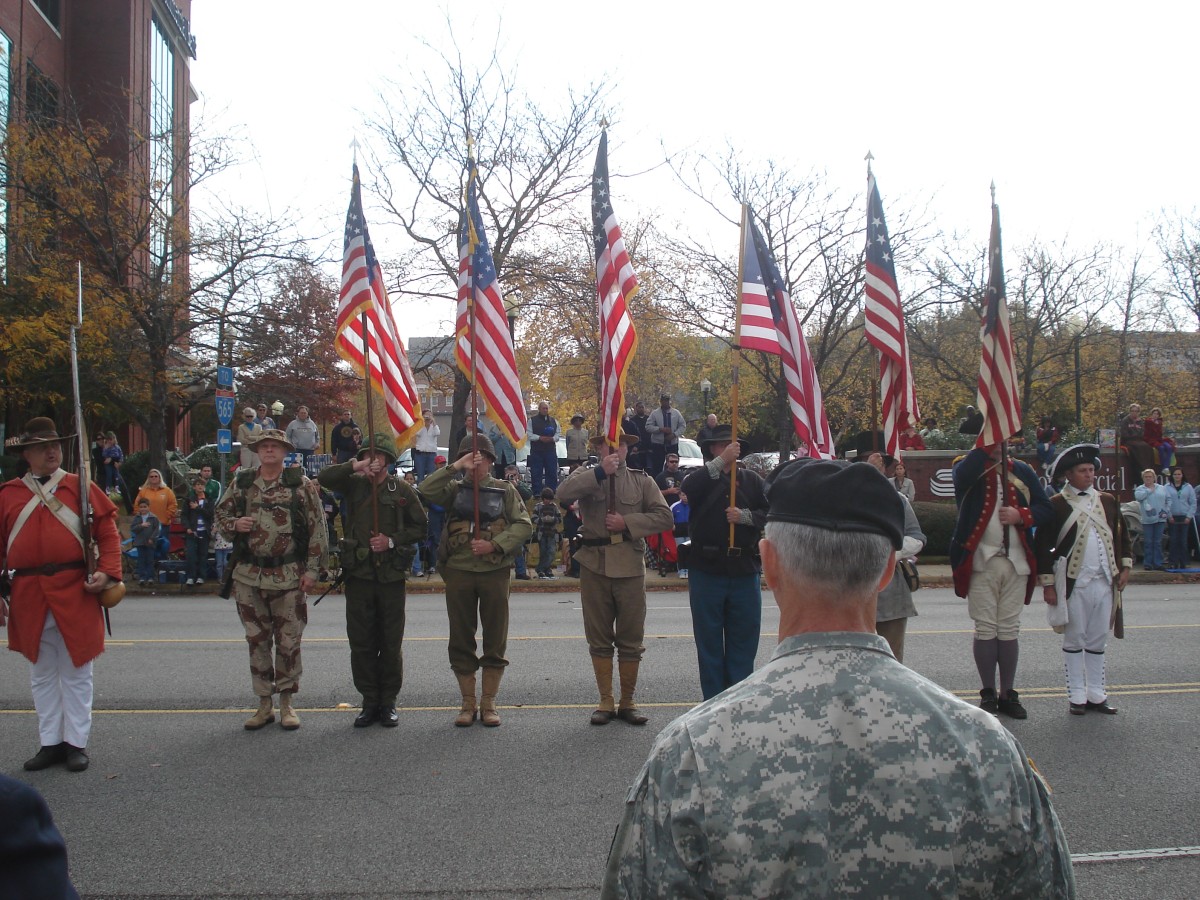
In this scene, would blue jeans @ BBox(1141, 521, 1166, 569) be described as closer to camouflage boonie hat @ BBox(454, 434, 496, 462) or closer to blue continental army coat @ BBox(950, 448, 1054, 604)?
blue continental army coat @ BBox(950, 448, 1054, 604)

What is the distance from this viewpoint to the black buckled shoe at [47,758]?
6.30 metres

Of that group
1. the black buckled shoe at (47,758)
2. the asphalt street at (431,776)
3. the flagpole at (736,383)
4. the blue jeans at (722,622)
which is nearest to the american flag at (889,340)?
the flagpole at (736,383)

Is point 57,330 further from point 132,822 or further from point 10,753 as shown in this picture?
point 132,822

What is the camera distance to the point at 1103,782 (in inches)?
235

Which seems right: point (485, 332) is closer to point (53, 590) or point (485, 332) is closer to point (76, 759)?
point (53, 590)

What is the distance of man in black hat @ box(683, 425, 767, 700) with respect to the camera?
691 centimetres

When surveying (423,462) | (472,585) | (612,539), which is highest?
(423,462)

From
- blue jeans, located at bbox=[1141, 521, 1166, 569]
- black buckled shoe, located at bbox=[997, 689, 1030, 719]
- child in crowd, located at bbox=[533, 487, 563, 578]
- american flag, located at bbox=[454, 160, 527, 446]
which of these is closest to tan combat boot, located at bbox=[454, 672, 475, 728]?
american flag, located at bbox=[454, 160, 527, 446]

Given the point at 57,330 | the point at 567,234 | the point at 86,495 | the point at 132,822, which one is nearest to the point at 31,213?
the point at 57,330

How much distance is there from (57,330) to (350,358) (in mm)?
16083

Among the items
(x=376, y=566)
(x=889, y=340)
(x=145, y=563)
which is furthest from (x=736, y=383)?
(x=145, y=563)

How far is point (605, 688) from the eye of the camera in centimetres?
747

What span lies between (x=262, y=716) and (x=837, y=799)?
6265mm

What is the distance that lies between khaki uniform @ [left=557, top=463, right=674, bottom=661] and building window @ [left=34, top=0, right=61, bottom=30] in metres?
35.0
